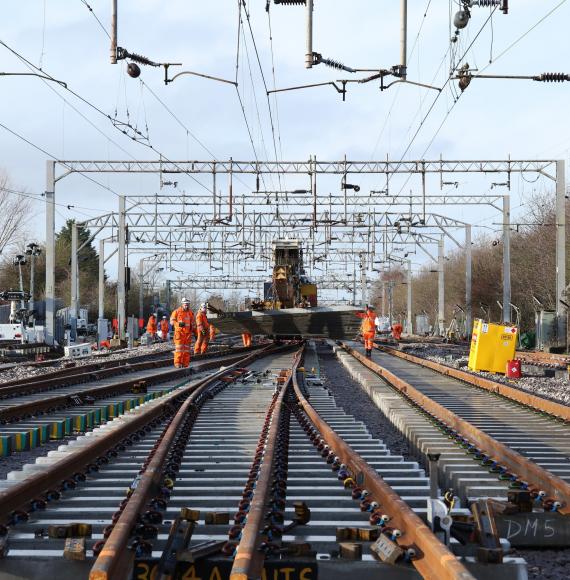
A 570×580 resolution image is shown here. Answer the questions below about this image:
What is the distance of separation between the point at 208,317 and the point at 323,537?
983 inches

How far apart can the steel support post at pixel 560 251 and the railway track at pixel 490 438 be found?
14.5 m

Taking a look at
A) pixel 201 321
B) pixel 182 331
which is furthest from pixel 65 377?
pixel 201 321

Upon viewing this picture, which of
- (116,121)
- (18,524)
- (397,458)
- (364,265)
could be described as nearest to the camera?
(18,524)

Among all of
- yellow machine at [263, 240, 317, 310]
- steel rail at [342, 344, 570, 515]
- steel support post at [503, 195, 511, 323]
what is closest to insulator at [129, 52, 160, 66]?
steel rail at [342, 344, 570, 515]

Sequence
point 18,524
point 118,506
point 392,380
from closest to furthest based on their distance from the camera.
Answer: point 18,524
point 118,506
point 392,380

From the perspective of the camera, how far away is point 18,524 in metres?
5.12

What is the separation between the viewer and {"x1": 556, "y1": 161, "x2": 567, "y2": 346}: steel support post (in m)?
30.7

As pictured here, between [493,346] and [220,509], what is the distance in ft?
49.8

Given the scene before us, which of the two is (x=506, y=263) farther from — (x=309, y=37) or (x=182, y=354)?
(x=309, y=37)

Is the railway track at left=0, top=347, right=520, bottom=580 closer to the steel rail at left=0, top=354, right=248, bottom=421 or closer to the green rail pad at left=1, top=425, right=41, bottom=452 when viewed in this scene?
the green rail pad at left=1, top=425, right=41, bottom=452

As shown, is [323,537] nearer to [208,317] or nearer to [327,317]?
[327,317]

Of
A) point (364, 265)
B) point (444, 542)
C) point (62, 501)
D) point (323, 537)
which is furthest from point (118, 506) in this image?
point (364, 265)

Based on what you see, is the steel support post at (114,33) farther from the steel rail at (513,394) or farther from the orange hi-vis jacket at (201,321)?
the orange hi-vis jacket at (201,321)

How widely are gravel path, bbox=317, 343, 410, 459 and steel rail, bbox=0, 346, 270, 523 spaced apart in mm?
2873
